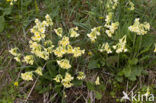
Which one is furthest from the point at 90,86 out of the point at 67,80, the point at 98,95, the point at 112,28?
the point at 112,28

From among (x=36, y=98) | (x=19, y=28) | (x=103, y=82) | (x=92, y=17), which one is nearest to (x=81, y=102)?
(x=103, y=82)

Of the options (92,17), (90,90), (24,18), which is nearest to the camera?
(90,90)

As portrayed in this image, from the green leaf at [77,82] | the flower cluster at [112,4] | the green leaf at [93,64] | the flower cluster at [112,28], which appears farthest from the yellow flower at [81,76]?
the flower cluster at [112,4]

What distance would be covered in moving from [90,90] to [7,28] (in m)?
1.95

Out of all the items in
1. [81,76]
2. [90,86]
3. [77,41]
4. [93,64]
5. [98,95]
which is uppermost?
[77,41]

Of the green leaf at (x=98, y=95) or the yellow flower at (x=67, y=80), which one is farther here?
the green leaf at (x=98, y=95)

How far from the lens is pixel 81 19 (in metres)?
4.04

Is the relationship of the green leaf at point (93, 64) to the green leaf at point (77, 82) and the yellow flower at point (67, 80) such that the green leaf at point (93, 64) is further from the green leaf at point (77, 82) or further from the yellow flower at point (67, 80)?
the yellow flower at point (67, 80)

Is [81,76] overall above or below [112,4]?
below

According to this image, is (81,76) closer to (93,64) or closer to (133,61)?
(93,64)

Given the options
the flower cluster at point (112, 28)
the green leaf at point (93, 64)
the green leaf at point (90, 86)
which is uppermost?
the flower cluster at point (112, 28)

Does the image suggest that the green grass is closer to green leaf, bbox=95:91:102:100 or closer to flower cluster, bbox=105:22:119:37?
green leaf, bbox=95:91:102:100

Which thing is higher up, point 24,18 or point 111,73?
point 24,18

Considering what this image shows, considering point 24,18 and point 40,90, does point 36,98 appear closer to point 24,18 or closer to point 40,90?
point 40,90
